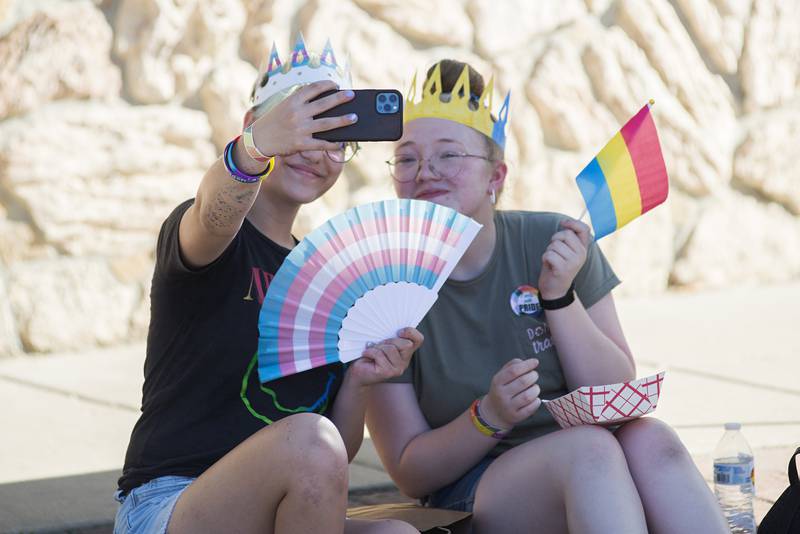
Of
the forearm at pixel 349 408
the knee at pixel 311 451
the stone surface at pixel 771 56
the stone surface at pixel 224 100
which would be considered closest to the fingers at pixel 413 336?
the forearm at pixel 349 408

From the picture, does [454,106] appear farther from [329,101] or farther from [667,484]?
[667,484]

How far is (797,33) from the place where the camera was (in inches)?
262

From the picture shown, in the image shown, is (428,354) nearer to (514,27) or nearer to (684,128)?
(514,27)

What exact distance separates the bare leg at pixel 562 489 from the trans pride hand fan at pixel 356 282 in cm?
38

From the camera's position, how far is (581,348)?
8.32ft

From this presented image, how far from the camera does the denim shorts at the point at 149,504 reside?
2049 mm

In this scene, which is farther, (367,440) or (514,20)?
(514,20)

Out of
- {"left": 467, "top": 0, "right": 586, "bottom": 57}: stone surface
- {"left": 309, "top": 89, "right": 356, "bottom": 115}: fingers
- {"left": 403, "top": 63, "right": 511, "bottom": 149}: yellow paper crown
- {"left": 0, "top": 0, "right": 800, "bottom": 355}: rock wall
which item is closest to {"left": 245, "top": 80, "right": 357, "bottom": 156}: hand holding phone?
{"left": 309, "top": 89, "right": 356, "bottom": 115}: fingers

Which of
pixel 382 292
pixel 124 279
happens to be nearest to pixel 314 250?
pixel 382 292

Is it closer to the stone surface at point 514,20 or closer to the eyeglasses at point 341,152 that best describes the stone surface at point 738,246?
the stone surface at point 514,20

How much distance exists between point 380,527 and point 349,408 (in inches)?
11.6

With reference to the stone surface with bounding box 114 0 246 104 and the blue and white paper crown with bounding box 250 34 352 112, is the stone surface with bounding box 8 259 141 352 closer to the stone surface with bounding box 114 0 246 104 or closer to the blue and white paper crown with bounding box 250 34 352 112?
the stone surface with bounding box 114 0 246 104

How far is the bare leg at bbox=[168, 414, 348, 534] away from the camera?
6.25 ft

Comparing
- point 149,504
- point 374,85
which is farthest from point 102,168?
point 149,504
